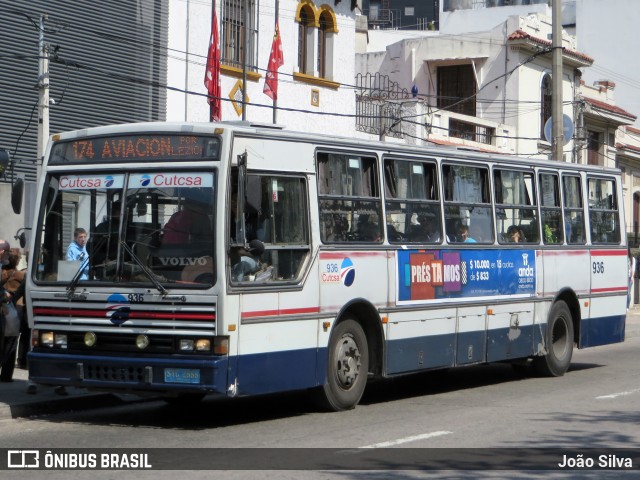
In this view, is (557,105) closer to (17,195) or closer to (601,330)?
(601,330)

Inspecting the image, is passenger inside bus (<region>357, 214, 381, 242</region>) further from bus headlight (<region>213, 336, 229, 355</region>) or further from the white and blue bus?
bus headlight (<region>213, 336, 229, 355</region>)

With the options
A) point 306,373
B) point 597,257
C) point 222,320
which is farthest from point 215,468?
point 597,257

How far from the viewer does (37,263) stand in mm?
11805

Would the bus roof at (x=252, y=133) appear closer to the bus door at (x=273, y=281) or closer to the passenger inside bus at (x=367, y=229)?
the bus door at (x=273, y=281)

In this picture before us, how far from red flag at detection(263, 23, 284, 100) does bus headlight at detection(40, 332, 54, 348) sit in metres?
16.0

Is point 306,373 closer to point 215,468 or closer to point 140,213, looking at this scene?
point 140,213

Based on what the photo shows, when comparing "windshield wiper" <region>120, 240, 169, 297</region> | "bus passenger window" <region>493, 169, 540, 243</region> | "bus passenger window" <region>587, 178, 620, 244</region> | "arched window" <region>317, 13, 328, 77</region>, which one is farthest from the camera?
"arched window" <region>317, 13, 328, 77</region>

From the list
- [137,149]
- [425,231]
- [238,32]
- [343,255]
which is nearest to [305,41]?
[238,32]

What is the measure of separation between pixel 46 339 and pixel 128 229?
1429mm

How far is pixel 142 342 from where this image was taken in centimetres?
1104

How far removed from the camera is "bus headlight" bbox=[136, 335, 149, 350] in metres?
11.0

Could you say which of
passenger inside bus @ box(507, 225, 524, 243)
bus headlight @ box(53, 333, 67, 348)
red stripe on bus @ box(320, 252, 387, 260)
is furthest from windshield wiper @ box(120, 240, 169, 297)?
passenger inside bus @ box(507, 225, 524, 243)

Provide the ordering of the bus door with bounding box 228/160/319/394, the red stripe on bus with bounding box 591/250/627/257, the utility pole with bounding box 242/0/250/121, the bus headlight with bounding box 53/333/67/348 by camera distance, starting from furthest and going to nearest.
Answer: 1. the utility pole with bounding box 242/0/250/121
2. the red stripe on bus with bounding box 591/250/627/257
3. the bus headlight with bounding box 53/333/67/348
4. the bus door with bounding box 228/160/319/394

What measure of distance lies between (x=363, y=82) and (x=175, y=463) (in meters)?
32.8
